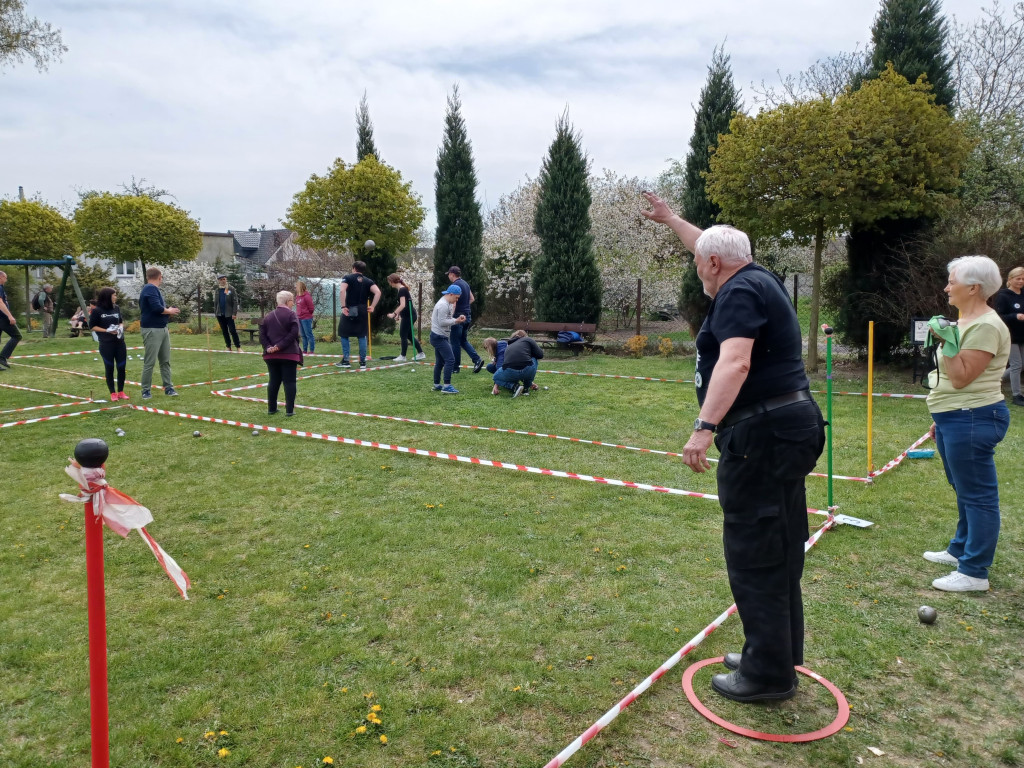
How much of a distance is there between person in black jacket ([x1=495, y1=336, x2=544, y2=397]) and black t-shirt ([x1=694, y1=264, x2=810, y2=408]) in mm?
7177

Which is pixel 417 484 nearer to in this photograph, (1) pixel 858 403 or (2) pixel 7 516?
(2) pixel 7 516

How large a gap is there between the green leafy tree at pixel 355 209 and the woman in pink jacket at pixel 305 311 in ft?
9.20

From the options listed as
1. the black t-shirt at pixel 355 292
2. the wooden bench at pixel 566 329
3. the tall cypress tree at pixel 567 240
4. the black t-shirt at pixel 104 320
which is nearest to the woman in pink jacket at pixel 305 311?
the black t-shirt at pixel 355 292

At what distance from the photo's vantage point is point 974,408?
3.59 m

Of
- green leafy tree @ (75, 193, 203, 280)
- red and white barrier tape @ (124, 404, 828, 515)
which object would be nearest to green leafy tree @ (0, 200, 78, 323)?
green leafy tree @ (75, 193, 203, 280)

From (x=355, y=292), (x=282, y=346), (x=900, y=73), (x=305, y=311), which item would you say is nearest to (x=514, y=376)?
(x=282, y=346)

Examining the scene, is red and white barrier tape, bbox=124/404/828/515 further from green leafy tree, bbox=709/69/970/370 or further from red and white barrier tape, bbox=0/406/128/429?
green leafy tree, bbox=709/69/970/370

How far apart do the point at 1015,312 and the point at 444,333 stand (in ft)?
24.2

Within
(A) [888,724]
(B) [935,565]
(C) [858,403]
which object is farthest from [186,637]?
(C) [858,403]

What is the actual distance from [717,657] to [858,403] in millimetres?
7178

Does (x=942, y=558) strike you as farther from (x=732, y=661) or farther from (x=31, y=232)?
(x=31, y=232)

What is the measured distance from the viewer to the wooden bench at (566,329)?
15.8m

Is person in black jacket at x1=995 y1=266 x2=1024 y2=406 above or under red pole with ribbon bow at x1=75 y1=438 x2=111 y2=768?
above

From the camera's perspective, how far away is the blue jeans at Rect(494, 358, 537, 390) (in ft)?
32.3
